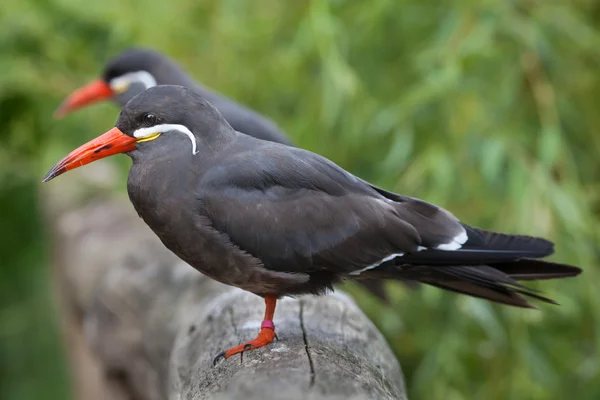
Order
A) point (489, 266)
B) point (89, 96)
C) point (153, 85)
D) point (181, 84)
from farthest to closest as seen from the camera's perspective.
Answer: point (89, 96) < point (181, 84) < point (153, 85) < point (489, 266)

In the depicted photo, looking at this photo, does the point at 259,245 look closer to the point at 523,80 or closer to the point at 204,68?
the point at 523,80

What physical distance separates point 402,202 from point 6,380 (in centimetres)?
430

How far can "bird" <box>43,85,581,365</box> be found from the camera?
2127mm

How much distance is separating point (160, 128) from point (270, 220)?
0.36m

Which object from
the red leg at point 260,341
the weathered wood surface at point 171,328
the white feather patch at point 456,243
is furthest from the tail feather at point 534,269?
the red leg at point 260,341

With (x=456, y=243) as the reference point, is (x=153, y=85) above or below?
below

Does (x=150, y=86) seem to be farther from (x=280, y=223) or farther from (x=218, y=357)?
(x=218, y=357)

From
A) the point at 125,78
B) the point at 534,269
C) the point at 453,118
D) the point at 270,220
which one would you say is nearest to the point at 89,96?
the point at 125,78

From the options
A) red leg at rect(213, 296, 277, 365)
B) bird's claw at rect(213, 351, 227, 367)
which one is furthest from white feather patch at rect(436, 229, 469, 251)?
bird's claw at rect(213, 351, 227, 367)

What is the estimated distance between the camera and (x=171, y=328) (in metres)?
2.95

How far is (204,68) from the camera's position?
4.45 metres

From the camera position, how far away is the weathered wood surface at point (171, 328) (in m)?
1.76

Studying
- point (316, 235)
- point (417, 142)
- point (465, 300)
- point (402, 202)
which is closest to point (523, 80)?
point (417, 142)

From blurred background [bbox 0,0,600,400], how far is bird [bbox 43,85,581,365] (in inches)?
35.3
